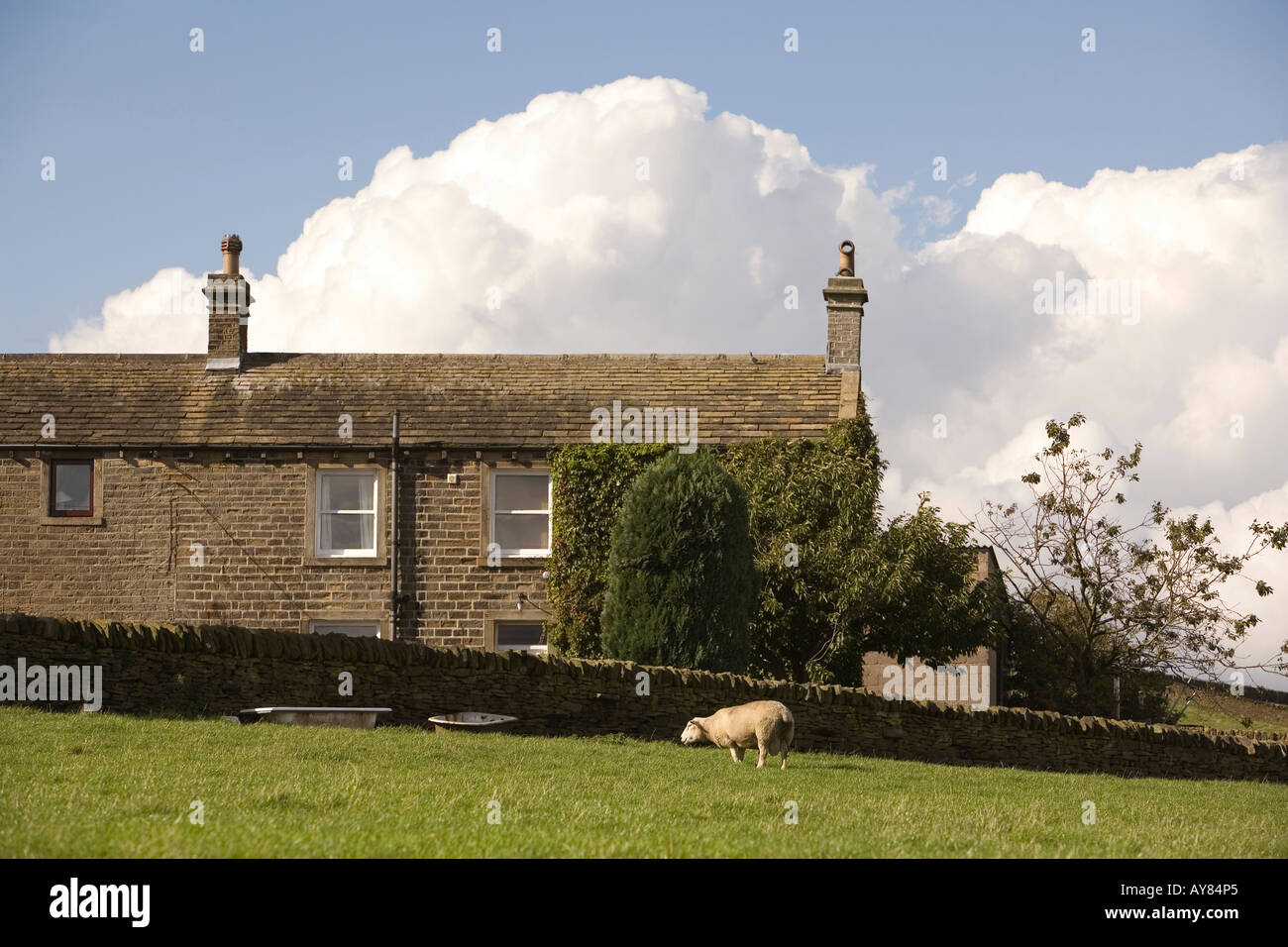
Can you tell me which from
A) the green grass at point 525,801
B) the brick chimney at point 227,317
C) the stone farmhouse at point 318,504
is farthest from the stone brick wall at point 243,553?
the green grass at point 525,801

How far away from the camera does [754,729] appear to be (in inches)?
632

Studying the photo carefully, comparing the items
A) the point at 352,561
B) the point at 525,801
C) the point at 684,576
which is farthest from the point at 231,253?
the point at 525,801

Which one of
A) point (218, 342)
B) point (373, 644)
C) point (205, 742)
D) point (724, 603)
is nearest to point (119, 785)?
point (205, 742)

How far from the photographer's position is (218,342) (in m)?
30.4

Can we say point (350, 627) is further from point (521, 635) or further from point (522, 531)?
point (522, 531)

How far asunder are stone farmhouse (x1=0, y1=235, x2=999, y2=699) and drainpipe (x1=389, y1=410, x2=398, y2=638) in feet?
0.14

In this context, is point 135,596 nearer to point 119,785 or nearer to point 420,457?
point 420,457

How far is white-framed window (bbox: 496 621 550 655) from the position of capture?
88.8ft

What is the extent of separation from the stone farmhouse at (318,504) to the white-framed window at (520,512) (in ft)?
0.13

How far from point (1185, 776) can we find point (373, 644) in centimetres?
1269

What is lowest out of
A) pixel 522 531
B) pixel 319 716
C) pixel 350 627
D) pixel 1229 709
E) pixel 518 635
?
pixel 1229 709

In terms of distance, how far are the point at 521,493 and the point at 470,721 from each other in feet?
30.1

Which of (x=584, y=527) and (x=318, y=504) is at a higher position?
(x=318, y=504)

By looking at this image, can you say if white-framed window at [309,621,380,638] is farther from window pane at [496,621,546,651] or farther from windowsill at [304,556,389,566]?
window pane at [496,621,546,651]
